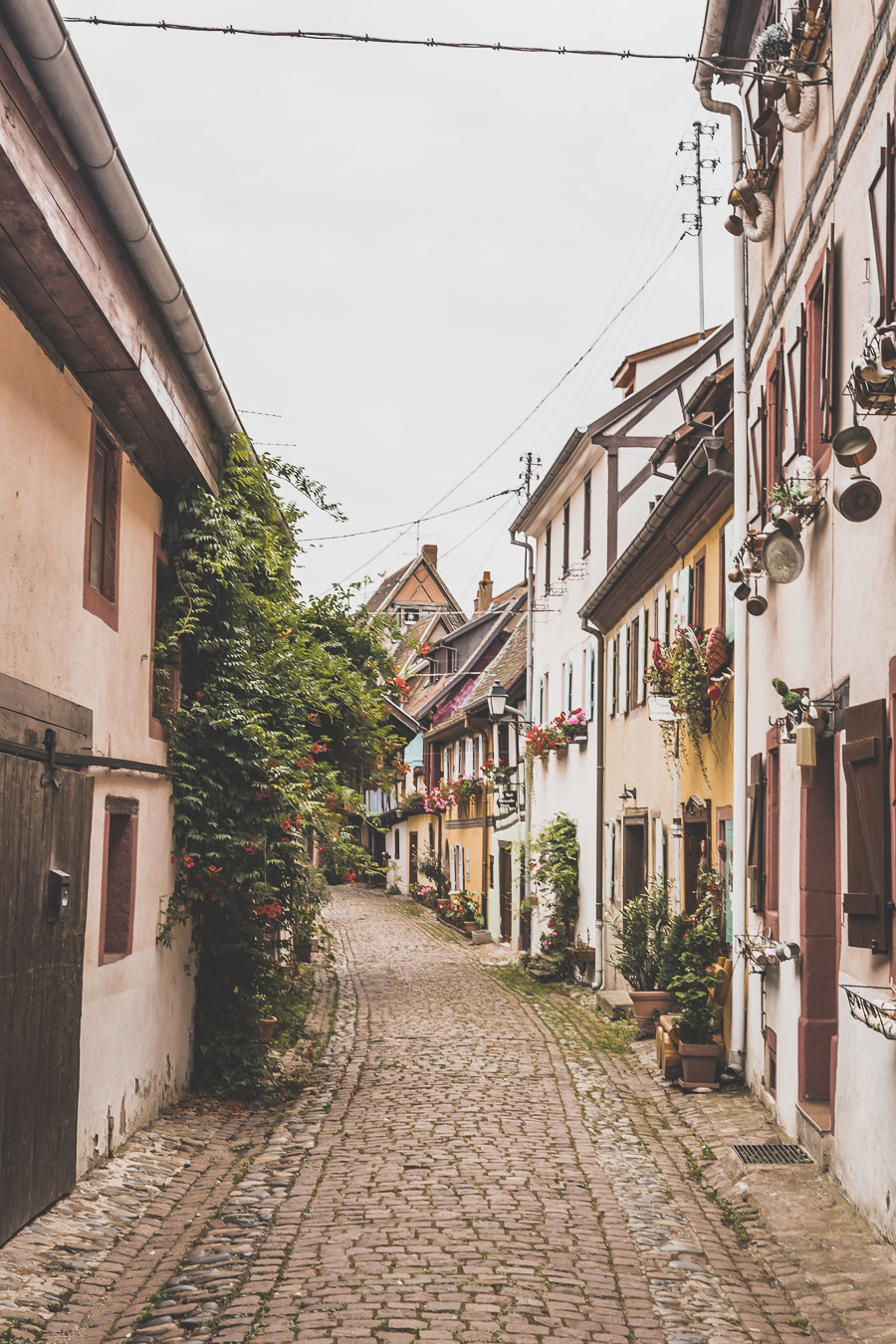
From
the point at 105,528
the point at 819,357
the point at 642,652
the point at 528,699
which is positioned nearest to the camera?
the point at 819,357

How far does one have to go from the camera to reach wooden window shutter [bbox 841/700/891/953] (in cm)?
651

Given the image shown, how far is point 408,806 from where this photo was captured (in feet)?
140

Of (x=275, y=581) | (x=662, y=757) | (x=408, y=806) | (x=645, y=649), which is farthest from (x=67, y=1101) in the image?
(x=408, y=806)

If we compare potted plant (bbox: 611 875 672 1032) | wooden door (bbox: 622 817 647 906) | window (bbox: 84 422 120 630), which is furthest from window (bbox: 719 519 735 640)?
wooden door (bbox: 622 817 647 906)

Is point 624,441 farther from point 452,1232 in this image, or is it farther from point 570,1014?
point 452,1232

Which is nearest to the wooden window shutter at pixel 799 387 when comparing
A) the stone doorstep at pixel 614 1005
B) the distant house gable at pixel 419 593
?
the stone doorstep at pixel 614 1005

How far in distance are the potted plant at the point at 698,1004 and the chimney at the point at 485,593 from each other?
38168 millimetres

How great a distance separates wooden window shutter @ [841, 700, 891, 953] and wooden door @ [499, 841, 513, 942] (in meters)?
20.4

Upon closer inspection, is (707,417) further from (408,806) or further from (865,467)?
(408,806)

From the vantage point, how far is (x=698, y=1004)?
36.1 feet

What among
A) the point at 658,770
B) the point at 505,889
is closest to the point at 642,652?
the point at 658,770

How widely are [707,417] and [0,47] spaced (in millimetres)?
9214

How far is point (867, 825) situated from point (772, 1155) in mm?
2565

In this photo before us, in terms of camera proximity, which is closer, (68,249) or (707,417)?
(68,249)
